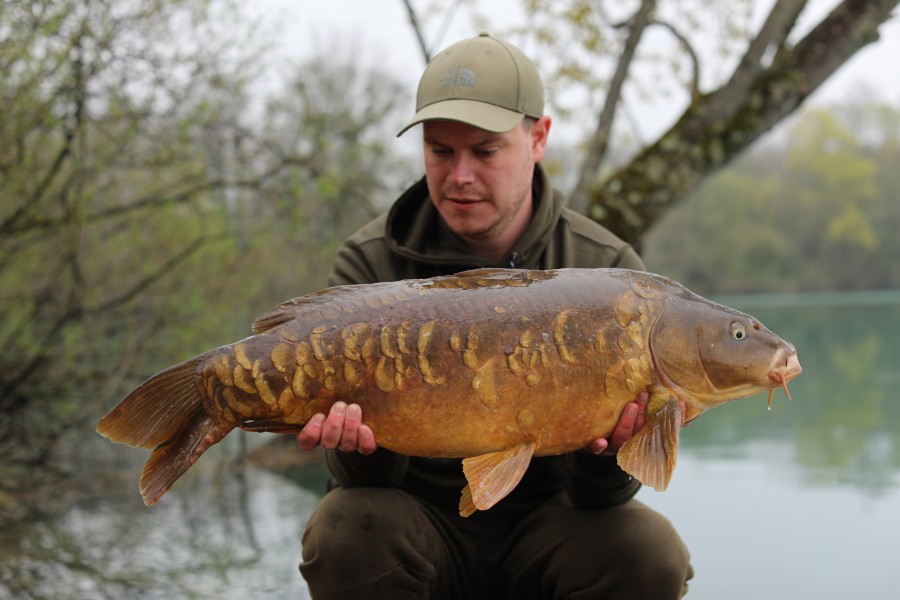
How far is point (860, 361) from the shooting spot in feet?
39.2

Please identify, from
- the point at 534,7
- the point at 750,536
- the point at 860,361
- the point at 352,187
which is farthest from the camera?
the point at 860,361

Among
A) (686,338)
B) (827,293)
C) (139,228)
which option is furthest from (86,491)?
(827,293)

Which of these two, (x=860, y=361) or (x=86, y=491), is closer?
(x=86, y=491)

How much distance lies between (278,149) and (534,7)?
1.55m

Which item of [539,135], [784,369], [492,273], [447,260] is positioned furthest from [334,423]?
[539,135]

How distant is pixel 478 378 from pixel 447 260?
1.98 feet

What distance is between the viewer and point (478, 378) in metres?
1.88

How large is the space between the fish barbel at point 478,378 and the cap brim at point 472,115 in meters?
0.53

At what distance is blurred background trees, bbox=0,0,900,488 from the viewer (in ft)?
13.5

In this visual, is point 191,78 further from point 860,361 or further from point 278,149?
point 860,361

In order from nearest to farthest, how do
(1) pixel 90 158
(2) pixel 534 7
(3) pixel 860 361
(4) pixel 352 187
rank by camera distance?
1. (1) pixel 90 158
2. (2) pixel 534 7
3. (4) pixel 352 187
4. (3) pixel 860 361

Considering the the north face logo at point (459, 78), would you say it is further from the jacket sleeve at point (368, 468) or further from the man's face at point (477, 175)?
the jacket sleeve at point (368, 468)

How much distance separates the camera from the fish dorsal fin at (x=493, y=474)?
1.85m

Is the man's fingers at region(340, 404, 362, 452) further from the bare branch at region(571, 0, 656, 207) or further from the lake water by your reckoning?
the bare branch at region(571, 0, 656, 207)
